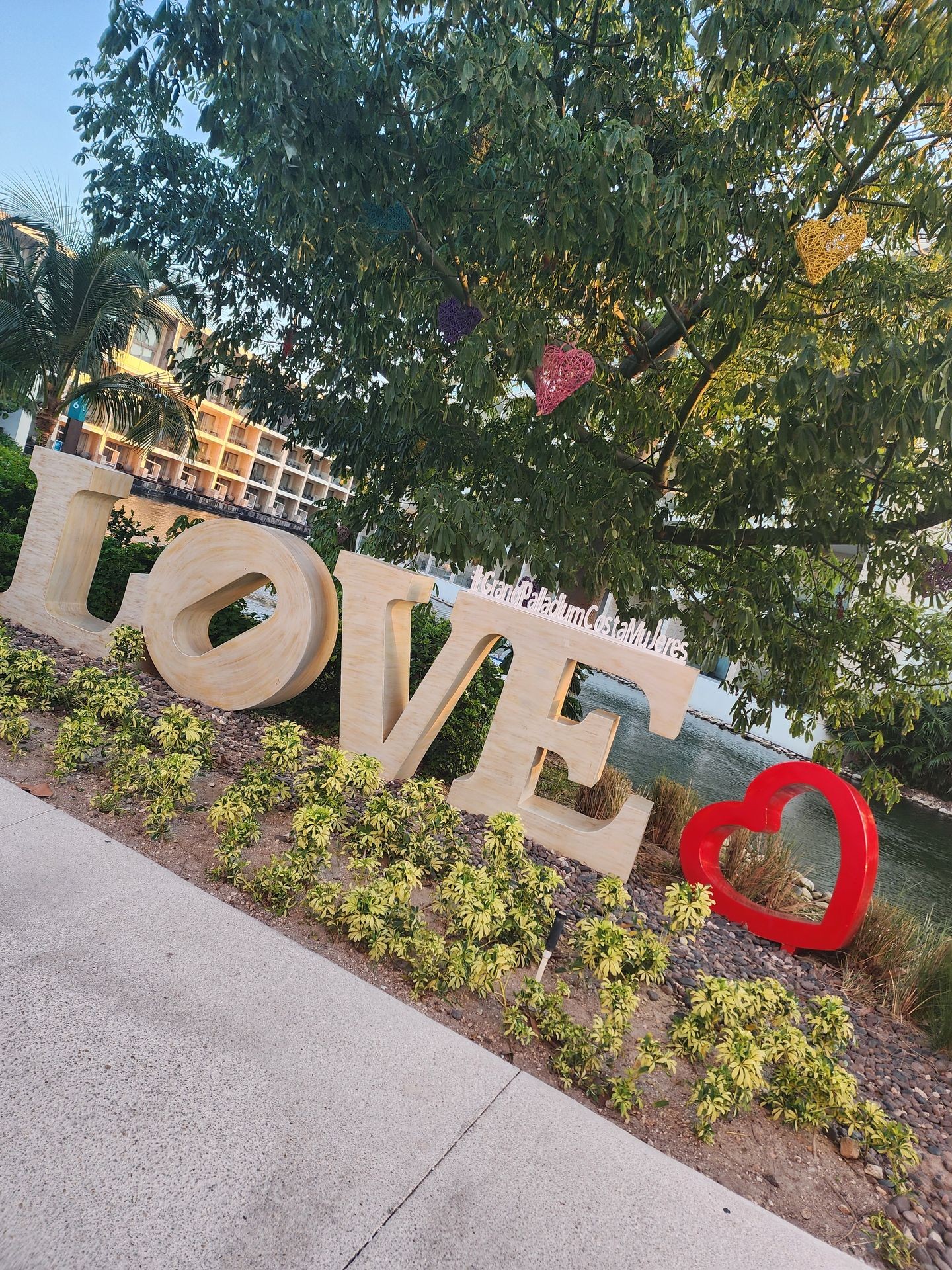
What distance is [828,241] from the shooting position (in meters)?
5.93

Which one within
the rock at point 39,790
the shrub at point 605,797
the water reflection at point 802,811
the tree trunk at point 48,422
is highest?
the tree trunk at point 48,422

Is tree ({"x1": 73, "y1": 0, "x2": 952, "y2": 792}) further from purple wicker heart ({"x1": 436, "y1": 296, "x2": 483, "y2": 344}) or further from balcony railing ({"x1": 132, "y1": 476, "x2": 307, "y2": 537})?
balcony railing ({"x1": 132, "y1": 476, "x2": 307, "y2": 537})

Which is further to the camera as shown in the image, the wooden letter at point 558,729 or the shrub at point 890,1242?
the wooden letter at point 558,729

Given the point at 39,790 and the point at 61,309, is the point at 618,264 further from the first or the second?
the point at 61,309

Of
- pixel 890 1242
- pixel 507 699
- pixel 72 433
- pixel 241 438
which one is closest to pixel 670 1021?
pixel 890 1242

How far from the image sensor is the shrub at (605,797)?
25.1 ft

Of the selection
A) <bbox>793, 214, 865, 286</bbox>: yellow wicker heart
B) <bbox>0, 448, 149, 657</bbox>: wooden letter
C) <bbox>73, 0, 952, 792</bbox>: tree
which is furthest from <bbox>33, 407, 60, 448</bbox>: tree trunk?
<bbox>793, 214, 865, 286</bbox>: yellow wicker heart

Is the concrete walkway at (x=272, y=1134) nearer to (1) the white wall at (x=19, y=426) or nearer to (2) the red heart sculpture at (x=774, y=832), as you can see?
(2) the red heart sculpture at (x=774, y=832)

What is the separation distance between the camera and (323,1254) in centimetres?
218

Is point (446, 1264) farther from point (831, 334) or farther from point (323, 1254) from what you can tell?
point (831, 334)

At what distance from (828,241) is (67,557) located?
6.84m

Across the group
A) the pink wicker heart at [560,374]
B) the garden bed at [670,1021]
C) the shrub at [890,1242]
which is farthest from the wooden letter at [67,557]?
the shrub at [890,1242]

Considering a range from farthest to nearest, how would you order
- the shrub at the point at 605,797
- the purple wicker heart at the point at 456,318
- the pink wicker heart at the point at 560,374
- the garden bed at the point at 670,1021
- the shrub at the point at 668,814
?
the shrub at the point at 605,797 < the shrub at the point at 668,814 < the purple wicker heart at the point at 456,318 < the pink wicker heart at the point at 560,374 < the garden bed at the point at 670,1021

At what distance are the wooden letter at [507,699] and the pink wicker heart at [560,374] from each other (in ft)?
5.53
